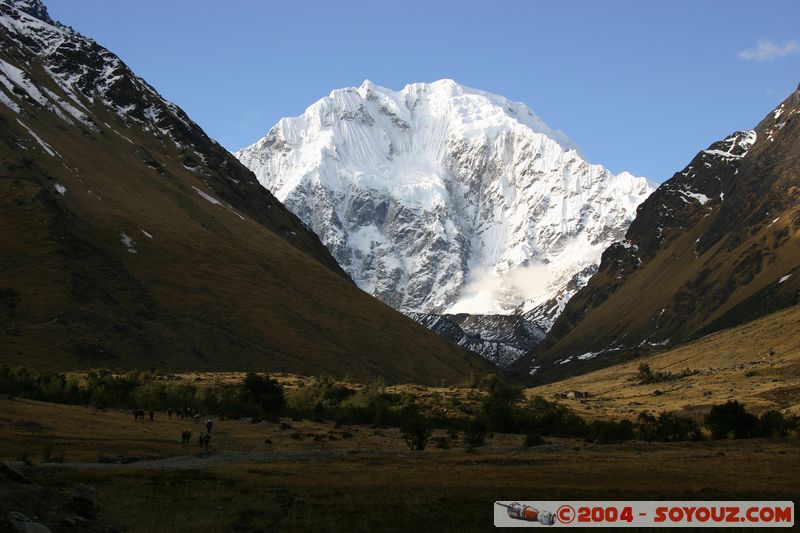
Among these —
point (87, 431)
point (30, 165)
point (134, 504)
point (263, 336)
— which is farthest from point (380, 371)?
point (134, 504)

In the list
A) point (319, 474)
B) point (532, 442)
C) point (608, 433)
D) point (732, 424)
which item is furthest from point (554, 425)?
point (319, 474)

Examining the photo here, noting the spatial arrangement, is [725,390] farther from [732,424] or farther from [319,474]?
[319,474]

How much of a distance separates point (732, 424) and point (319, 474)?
49.2m

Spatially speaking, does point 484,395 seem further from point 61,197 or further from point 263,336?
point 61,197

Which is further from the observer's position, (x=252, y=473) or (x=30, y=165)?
(x=30, y=165)

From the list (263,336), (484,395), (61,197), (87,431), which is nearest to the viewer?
(87,431)

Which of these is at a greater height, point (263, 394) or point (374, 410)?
point (263, 394)

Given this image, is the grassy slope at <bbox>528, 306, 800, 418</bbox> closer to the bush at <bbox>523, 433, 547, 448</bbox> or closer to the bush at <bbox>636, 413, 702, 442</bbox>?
the bush at <bbox>636, 413, 702, 442</bbox>

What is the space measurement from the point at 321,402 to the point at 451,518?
74.4 meters

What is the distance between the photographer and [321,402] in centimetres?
10844

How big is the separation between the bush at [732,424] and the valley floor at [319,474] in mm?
7769

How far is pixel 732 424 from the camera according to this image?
85750mm

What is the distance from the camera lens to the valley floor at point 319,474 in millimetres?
34312

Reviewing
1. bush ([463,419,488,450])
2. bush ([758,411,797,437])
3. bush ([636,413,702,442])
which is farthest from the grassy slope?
bush ([463,419,488,450])
